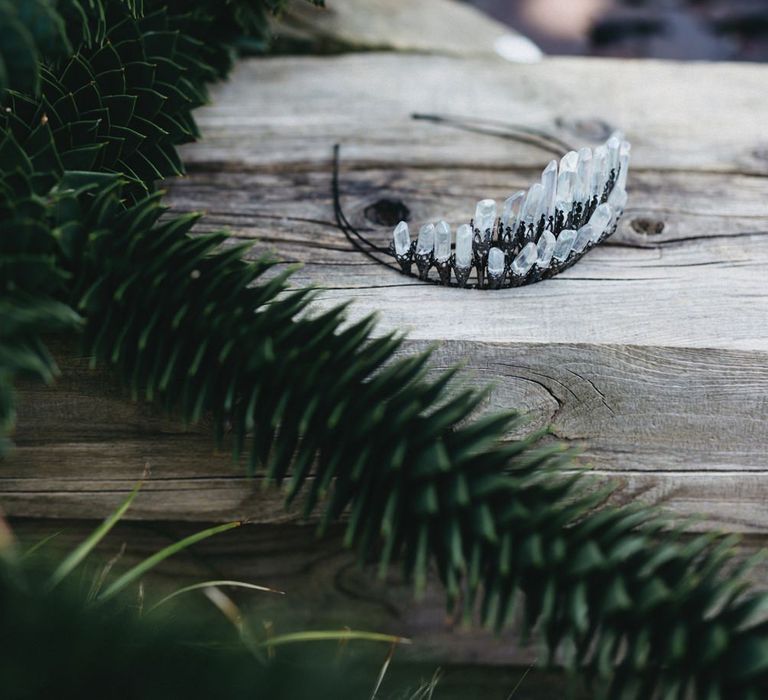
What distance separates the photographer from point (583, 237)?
0.98 m

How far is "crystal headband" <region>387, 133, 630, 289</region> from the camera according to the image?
951 mm

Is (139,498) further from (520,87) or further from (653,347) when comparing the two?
(520,87)

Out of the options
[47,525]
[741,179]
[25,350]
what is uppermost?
[741,179]

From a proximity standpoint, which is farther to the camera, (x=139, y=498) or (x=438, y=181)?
(x=438, y=181)

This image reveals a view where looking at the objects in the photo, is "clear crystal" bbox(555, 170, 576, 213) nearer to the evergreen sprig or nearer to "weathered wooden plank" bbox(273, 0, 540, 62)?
the evergreen sprig

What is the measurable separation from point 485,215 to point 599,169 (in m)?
0.19

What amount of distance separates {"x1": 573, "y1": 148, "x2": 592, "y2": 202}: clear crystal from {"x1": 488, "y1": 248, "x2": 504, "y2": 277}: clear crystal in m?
0.14

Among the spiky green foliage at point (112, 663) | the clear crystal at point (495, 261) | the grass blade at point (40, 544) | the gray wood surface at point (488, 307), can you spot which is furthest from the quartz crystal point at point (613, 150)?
the grass blade at point (40, 544)

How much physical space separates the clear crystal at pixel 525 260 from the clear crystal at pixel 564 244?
0.11 feet

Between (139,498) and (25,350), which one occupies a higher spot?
(25,350)

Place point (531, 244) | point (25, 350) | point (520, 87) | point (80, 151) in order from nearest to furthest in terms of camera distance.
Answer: point (25, 350)
point (80, 151)
point (531, 244)
point (520, 87)

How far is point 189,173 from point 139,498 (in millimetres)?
491

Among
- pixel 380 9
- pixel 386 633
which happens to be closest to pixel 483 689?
pixel 386 633

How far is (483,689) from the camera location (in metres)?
1.07
